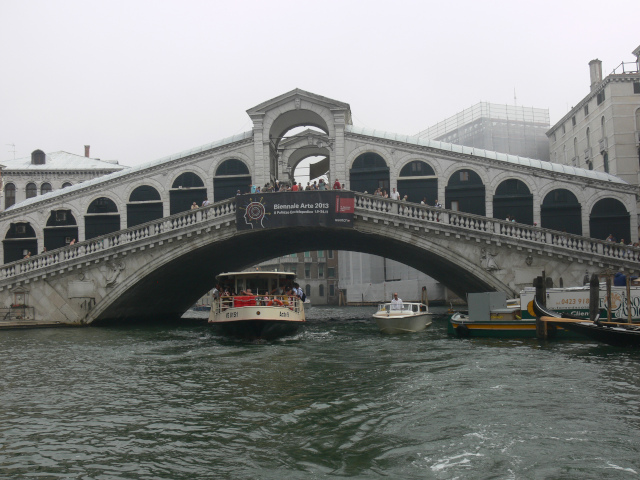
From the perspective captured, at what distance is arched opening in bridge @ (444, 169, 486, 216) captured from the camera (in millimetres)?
29453

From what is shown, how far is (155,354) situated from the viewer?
57.2 feet

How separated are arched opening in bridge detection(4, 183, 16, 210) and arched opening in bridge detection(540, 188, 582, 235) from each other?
3587 cm

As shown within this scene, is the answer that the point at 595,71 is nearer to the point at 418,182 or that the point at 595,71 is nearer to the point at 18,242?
the point at 418,182

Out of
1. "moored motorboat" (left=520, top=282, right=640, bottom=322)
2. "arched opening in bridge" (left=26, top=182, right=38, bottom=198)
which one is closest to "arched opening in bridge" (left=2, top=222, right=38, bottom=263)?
"arched opening in bridge" (left=26, top=182, right=38, bottom=198)

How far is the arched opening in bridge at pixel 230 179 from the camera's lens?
31.0m

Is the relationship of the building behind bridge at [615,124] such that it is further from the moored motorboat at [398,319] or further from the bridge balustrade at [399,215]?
the moored motorboat at [398,319]

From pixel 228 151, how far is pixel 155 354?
1562 cm

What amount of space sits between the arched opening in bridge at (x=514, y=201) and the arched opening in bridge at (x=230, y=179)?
38.7ft

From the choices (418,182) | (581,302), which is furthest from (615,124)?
(581,302)

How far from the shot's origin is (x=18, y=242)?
32281mm

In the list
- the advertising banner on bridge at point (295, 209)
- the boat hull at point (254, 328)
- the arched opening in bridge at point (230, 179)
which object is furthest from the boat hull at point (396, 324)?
the arched opening in bridge at point (230, 179)

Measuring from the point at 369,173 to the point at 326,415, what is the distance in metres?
21.7

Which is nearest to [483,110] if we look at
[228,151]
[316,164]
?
[316,164]

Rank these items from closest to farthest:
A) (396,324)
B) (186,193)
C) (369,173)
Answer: (396,324)
(369,173)
(186,193)
